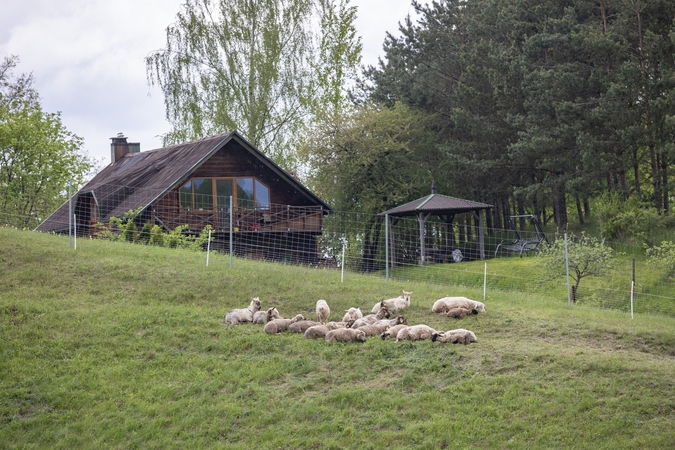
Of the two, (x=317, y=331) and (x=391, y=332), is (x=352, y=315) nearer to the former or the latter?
(x=317, y=331)

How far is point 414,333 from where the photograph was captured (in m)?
12.1

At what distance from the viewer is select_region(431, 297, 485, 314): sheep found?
14.0 m

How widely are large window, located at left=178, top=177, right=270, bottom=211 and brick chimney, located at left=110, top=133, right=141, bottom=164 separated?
33.7 ft

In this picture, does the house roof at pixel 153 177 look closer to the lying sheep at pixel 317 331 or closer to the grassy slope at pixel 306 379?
the grassy slope at pixel 306 379

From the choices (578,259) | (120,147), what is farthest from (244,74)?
(578,259)

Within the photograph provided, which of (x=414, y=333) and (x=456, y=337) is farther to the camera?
(x=414, y=333)

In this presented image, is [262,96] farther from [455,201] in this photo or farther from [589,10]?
[589,10]

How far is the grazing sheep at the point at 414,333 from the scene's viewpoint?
12.0 meters

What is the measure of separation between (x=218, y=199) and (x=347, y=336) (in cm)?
1818

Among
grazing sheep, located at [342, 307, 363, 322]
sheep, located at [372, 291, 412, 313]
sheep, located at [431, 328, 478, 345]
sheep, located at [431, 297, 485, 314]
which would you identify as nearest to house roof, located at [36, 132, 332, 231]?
sheep, located at [372, 291, 412, 313]

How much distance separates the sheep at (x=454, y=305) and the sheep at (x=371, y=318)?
0.98 meters

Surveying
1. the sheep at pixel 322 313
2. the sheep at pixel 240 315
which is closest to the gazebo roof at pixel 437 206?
the sheep at pixel 322 313

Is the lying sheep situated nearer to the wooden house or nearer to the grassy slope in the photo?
the grassy slope

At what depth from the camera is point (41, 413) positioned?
32.7ft
